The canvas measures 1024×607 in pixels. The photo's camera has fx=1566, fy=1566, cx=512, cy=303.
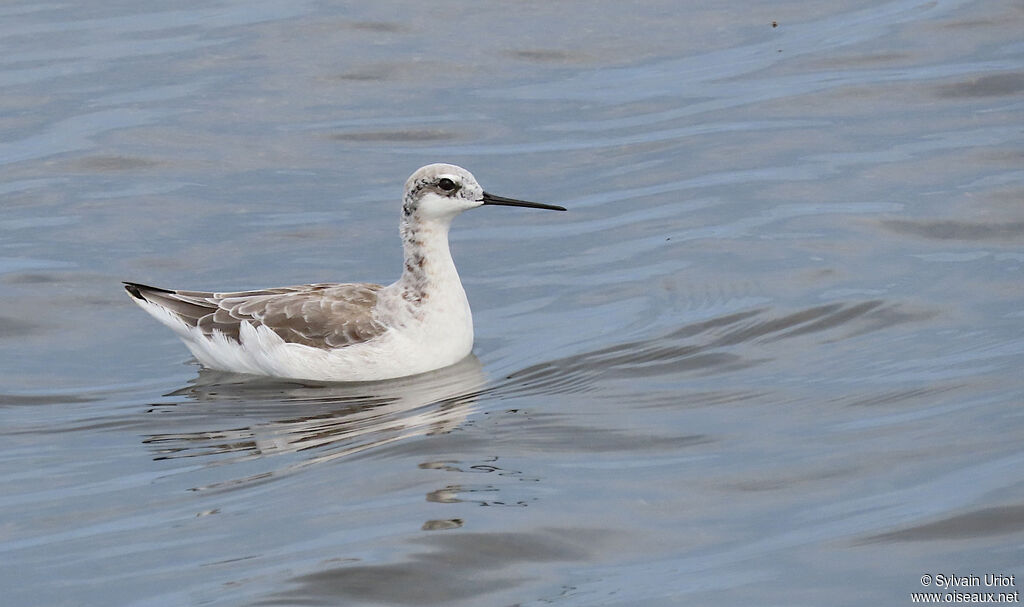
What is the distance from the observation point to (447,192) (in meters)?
11.6

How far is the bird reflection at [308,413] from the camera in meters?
9.56

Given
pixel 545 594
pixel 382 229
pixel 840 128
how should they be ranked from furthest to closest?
pixel 840 128 → pixel 382 229 → pixel 545 594

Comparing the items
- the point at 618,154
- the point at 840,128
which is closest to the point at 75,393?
the point at 618,154

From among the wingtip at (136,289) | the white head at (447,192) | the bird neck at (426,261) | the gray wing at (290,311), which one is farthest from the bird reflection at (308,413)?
the white head at (447,192)

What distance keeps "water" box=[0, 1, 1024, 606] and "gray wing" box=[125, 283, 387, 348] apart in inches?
16.3

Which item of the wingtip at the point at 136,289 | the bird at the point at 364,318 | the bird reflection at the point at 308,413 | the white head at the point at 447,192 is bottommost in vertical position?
the bird reflection at the point at 308,413

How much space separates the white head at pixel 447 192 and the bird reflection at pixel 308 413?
1.13m

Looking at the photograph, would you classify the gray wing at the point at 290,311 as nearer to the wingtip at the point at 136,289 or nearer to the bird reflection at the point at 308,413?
the wingtip at the point at 136,289

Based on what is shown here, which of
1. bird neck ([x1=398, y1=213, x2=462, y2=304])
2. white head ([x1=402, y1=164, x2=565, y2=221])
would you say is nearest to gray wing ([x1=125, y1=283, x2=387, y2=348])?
bird neck ([x1=398, y1=213, x2=462, y2=304])

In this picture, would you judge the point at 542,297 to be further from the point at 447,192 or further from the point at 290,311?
the point at 290,311

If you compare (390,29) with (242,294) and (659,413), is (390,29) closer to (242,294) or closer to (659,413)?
(242,294)

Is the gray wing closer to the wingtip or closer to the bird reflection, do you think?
the wingtip

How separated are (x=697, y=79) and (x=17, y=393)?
9.64 meters

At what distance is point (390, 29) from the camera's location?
20.4 m
